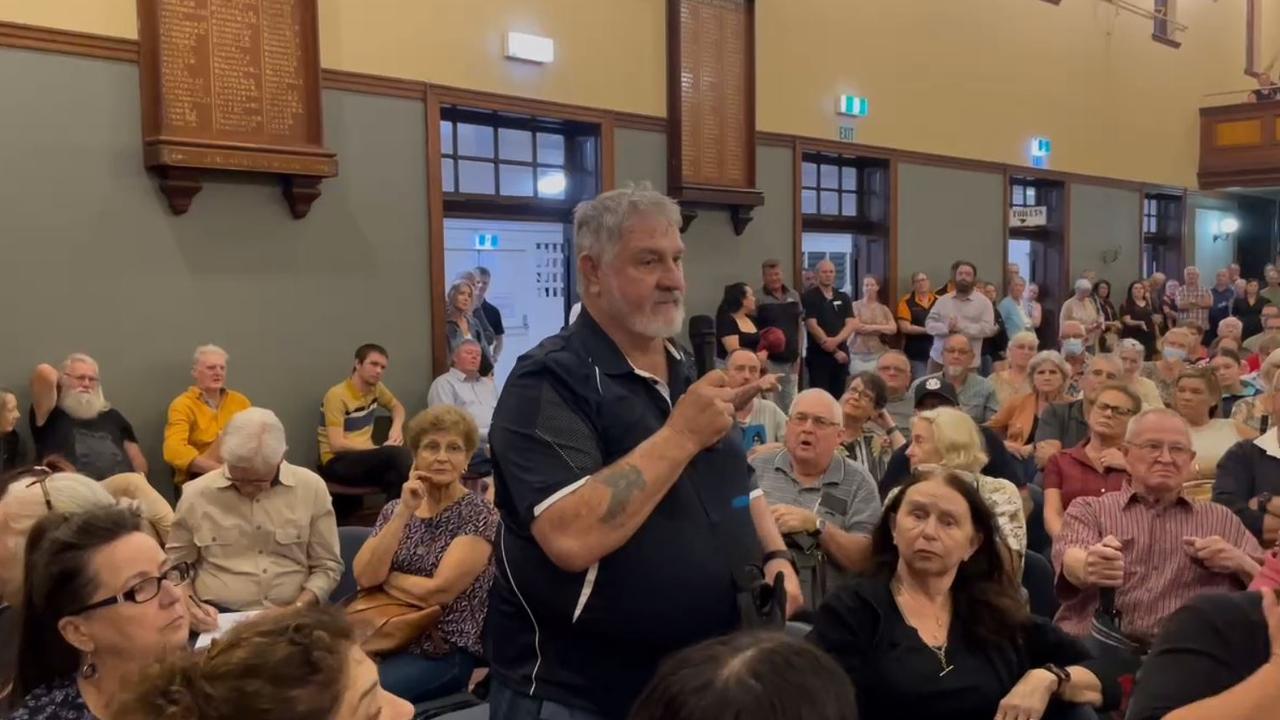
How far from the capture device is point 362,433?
5.87 metres

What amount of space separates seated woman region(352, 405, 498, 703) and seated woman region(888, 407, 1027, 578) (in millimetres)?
1442

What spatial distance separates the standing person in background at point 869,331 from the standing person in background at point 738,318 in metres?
1.26

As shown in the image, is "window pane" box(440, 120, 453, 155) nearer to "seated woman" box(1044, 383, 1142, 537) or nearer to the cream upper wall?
the cream upper wall

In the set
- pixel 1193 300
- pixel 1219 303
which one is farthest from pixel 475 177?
pixel 1219 303

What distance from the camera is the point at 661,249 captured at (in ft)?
5.52

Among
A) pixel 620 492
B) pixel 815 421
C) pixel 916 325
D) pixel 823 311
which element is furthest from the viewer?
pixel 916 325

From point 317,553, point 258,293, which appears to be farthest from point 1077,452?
point 258,293

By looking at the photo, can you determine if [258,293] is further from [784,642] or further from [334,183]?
[784,642]

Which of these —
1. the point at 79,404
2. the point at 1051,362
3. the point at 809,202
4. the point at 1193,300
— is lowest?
the point at 79,404

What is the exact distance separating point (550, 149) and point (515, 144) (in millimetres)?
304

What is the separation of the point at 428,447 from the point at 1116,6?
11.6 meters

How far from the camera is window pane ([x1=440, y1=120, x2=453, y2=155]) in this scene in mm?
6641

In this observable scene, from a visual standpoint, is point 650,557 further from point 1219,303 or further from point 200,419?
point 1219,303

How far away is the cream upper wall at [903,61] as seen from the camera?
6230mm
